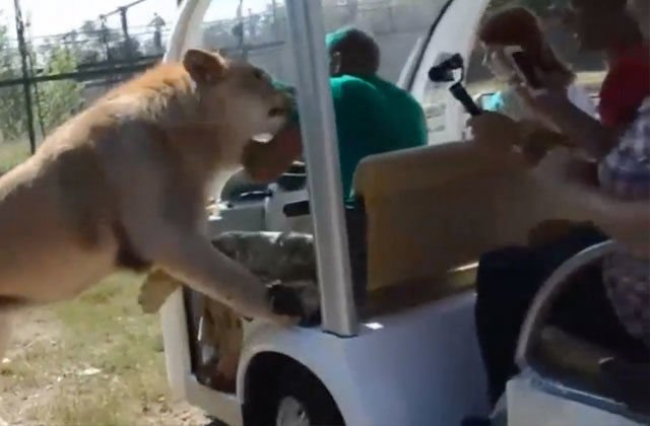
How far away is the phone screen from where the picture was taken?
2.68m

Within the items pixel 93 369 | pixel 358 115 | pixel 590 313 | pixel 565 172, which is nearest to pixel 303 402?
pixel 358 115

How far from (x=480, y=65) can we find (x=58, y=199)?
46.5 inches

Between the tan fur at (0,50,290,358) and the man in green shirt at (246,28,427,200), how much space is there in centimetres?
12

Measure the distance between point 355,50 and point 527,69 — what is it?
546 millimetres

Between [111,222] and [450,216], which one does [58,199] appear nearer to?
[111,222]

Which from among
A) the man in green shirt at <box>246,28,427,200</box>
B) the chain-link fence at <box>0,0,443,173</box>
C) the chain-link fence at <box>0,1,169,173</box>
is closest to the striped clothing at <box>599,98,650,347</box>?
the man in green shirt at <box>246,28,427,200</box>

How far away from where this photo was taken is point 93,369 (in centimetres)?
516

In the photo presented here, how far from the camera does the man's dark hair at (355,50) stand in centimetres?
296

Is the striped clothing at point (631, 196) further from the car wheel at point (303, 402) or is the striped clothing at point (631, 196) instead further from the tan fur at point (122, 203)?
the tan fur at point (122, 203)

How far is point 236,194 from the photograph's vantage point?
334cm

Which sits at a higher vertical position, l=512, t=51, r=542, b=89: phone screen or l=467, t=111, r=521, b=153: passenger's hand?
l=512, t=51, r=542, b=89: phone screen

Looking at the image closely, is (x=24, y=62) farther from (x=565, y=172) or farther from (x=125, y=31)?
(x=565, y=172)

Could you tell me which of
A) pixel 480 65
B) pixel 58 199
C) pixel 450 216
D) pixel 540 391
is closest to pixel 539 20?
pixel 480 65

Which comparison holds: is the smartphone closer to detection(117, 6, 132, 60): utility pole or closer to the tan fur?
the tan fur
